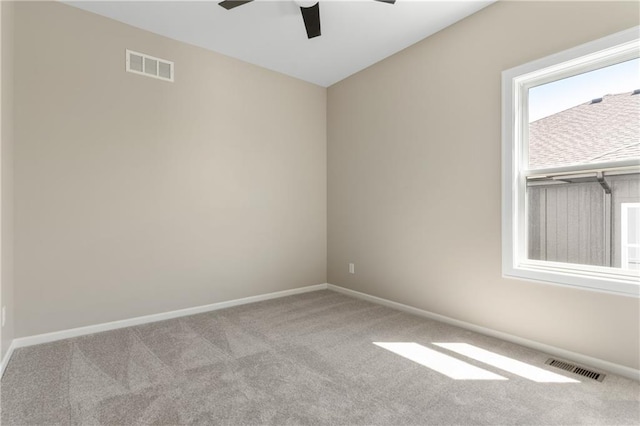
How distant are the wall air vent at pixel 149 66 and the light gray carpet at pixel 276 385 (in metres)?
2.50

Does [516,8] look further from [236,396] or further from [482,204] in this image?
[236,396]

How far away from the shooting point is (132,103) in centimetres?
310

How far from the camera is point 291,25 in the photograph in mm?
3123

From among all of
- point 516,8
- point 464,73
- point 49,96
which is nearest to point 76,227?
point 49,96

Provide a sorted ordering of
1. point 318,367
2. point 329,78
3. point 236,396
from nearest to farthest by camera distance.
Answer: point 236,396
point 318,367
point 329,78

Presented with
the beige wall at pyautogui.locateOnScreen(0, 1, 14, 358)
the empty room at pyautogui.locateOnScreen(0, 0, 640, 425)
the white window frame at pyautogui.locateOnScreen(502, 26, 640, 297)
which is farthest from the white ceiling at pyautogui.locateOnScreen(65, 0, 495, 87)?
the white window frame at pyautogui.locateOnScreen(502, 26, 640, 297)

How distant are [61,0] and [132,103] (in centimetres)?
93

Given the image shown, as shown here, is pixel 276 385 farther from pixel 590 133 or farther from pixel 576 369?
pixel 590 133

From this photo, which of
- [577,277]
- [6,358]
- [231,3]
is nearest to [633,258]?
[577,277]

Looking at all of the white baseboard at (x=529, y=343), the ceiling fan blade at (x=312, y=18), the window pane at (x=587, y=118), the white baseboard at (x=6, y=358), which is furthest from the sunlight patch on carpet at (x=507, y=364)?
the white baseboard at (x=6, y=358)

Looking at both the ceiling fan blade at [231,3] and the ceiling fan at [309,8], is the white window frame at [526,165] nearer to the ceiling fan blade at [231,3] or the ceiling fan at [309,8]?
the ceiling fan at [309,8]

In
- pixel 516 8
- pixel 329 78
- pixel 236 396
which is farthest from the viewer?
pixel 329 78

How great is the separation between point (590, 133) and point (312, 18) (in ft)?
7.91

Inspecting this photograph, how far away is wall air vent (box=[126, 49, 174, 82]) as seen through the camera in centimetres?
310
